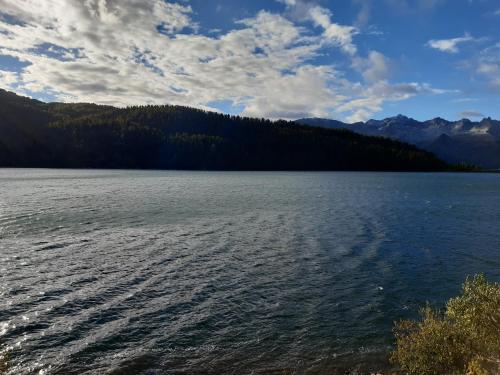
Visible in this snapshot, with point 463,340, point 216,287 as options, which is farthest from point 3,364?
point 463,340

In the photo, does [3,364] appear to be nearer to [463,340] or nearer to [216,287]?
[216,287]

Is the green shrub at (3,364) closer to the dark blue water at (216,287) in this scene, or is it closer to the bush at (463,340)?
the dark blue water at (216,287)

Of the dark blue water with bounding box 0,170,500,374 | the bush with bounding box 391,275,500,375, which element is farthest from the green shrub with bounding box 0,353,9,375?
the bush with bounding box 391,275,500,375

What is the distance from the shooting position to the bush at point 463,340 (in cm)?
1594

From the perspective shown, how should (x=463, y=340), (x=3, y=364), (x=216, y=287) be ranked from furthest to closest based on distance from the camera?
(x=216, y=287) → (x=3, y=364) → (x=463, y=340)

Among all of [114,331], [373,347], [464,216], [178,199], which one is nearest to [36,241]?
[114,331]

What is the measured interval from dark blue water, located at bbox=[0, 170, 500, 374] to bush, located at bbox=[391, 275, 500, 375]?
135 inches

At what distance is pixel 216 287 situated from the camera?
30.3 meters

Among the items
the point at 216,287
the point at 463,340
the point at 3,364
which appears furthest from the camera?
the point at 216,287

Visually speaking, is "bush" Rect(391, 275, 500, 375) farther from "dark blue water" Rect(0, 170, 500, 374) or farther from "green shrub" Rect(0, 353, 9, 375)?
"green shrub" Rect(0, 353, 9, 375)

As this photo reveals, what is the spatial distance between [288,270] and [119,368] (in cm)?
1906

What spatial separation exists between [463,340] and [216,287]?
17988 millimetres

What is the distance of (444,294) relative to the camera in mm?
29969

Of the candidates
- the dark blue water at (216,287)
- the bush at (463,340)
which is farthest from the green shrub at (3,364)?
the bush at (463,340)
